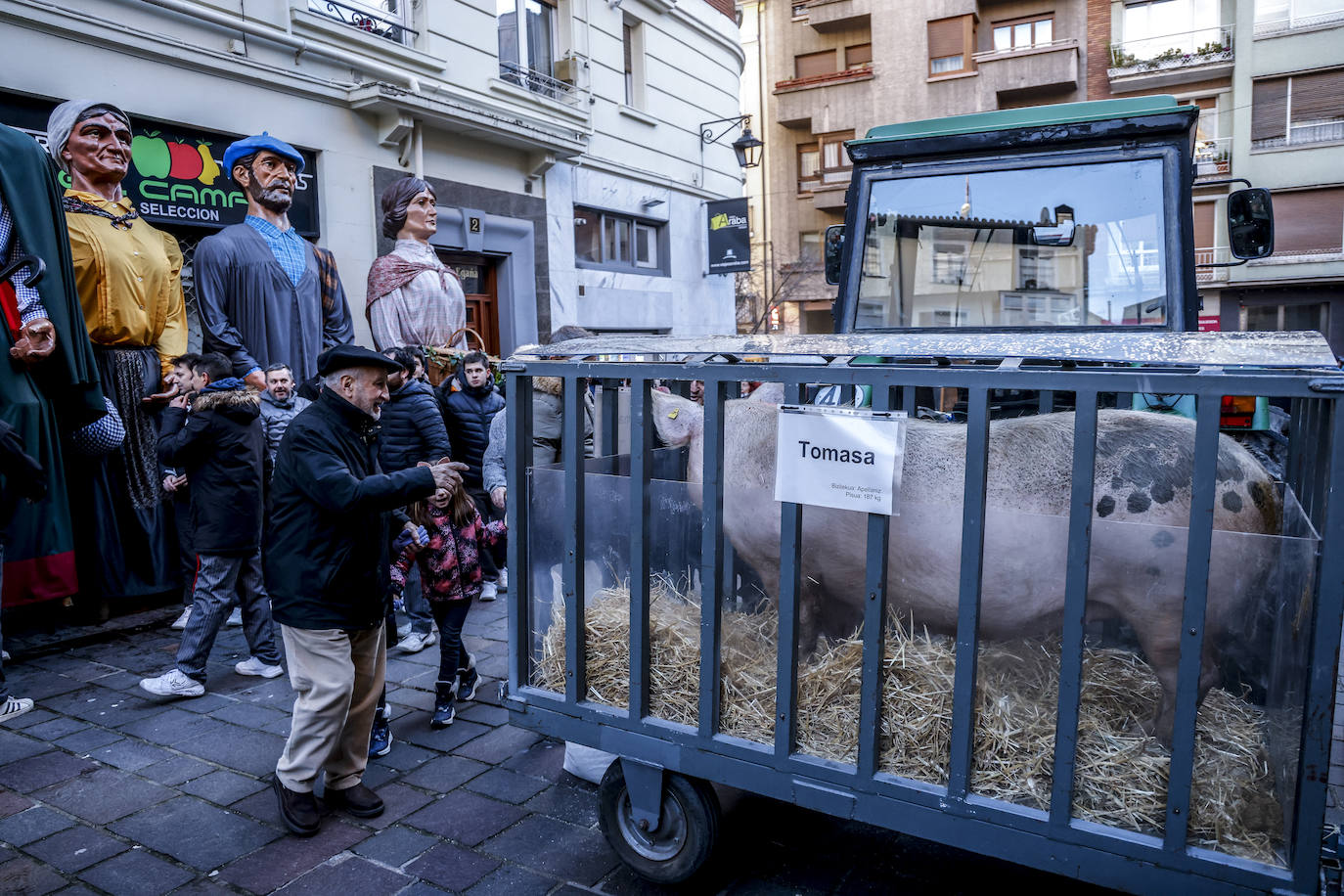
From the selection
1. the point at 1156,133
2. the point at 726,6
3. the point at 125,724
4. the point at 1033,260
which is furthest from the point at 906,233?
the point at 726,6

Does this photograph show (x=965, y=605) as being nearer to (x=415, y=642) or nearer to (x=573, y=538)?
(x=573, y=538)

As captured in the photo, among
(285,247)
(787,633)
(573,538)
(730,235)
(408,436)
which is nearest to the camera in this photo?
(787,633)

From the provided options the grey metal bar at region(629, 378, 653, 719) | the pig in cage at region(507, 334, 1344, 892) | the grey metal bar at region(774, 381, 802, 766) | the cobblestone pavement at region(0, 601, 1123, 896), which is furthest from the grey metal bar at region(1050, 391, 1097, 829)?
the grey metal bar at region(629, 378, 653, 719)

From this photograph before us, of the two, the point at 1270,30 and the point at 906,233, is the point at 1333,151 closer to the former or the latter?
the point at 1270,30

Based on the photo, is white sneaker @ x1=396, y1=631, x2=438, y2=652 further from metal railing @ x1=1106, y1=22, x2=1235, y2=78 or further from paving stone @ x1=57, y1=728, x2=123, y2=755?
metal railing @ x1=1106, y1=22, x2=1235, y2=78

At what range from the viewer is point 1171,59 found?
25.0 meters

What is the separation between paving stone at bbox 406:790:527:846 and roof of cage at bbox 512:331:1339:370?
6.00 feet

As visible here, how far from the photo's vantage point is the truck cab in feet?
14.9

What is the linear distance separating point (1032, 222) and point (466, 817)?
411 centimetres

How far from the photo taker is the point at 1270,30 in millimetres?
23734

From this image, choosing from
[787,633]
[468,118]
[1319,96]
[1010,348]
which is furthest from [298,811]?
[1319,96]

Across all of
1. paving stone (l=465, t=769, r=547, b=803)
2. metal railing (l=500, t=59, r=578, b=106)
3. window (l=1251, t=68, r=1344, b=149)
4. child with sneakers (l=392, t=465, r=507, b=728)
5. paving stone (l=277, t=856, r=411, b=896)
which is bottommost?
paving stone (l=465, t=769, r=547, b=803)

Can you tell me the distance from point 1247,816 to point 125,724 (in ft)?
15.5

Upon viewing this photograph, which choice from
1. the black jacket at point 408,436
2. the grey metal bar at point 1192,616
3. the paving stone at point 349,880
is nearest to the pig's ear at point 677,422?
the black jacket at point 408,436
